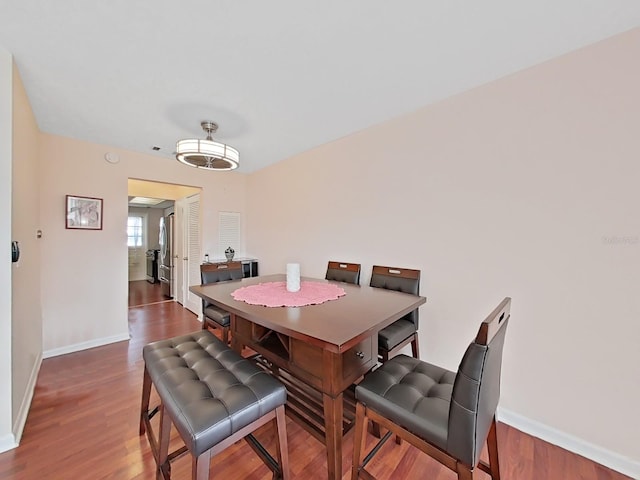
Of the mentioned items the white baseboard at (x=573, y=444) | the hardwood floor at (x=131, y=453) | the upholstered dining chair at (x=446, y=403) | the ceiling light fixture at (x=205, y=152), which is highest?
the ceiling light fixture at (x=205, y=152)

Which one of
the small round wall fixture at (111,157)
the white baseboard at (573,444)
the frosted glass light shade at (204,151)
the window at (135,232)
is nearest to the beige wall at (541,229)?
the white baseboard at (573,444)

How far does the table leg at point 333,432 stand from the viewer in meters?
1.16

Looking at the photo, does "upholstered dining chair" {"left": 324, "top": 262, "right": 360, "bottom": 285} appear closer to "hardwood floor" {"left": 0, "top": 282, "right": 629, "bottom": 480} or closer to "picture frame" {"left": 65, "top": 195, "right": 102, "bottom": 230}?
"hardwood floor" {"left": 0, "top": 282, "right": 629, "bottom": 480}

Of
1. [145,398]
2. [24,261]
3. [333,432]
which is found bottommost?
[145,398]

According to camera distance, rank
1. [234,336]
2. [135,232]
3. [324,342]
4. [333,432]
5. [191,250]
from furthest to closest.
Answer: [135,232] → [191,250] → [234,336] → [333,432] → [324,342]

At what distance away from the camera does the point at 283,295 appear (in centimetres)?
176

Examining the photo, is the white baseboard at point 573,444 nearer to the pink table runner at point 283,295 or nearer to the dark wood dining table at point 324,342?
the dark wood dining table at point 324,342

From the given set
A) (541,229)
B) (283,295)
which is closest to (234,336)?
(283,295)

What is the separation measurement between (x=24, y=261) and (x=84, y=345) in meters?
1.47

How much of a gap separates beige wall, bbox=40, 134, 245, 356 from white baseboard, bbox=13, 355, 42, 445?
576 mm

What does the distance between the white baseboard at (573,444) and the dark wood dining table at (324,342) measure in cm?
109

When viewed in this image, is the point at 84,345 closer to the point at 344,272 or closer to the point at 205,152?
the point at 205,152

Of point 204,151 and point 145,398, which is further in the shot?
point 204,151

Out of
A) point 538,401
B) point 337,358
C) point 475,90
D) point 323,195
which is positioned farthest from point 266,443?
point 475,90
